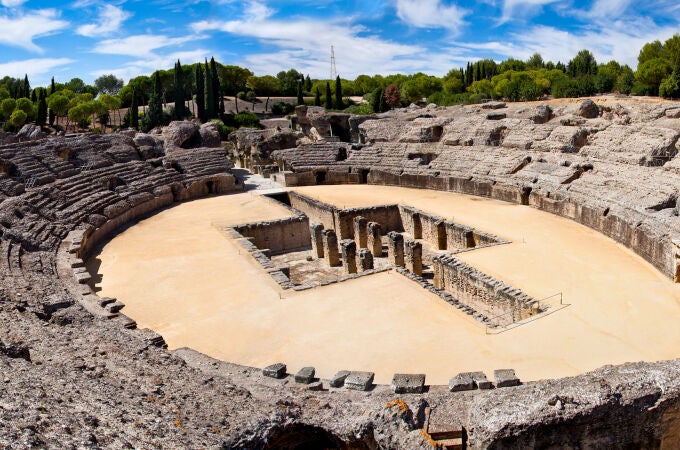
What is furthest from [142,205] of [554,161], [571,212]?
[554,161]

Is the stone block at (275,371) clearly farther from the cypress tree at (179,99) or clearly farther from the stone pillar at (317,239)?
the cypress tree at (179,99)

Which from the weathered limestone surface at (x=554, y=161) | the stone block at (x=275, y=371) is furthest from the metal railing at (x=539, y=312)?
the stone block at (x=275, y=371)

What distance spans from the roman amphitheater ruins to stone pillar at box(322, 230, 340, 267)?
0.22ft

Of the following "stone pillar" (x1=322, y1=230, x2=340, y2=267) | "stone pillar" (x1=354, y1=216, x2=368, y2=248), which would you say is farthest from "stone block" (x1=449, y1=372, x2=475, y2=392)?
"stone pillar" (x1=354, y1=216, x2=368, y2=248)

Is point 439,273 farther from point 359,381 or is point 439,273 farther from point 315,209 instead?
point 315,209

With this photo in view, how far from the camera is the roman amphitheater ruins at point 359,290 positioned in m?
5.63

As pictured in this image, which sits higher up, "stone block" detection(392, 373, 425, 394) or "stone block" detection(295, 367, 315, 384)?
"stone block" detection(392, 373, 425, 394)

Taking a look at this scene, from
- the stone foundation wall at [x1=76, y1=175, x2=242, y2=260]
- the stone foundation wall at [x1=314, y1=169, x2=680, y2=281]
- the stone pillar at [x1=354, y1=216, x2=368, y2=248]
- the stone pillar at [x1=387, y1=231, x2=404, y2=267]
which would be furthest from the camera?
the stone pillar at [x1=354, y1=216, x2=368, y2=248]

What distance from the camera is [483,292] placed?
12.5m

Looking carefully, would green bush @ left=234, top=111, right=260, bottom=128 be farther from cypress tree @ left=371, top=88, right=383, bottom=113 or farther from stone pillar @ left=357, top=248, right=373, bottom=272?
stone pillar @ left=357, top=248, right=373, bottom=272

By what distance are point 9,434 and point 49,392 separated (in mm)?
1356

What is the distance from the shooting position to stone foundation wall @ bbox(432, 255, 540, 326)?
37.4ft

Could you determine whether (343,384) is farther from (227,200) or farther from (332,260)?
(227,200)

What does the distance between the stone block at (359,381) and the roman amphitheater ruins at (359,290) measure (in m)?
0.03
